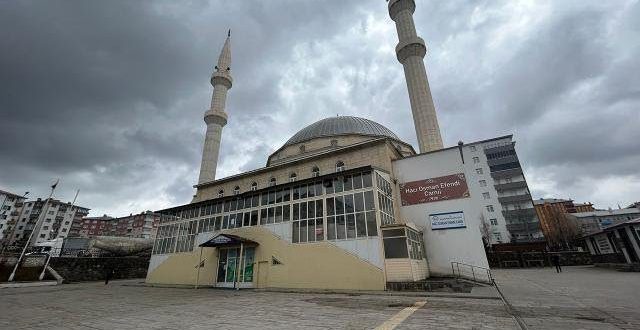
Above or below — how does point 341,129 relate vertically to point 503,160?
below

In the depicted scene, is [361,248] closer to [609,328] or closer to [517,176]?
[609,328]

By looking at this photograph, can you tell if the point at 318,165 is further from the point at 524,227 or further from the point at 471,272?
the point at 524,227

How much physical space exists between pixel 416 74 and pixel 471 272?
23.4 metres

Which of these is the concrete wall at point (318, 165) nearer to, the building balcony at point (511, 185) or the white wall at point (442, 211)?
the white wall at point (442, 211)

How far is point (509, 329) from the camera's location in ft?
21.6

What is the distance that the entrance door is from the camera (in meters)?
20.4

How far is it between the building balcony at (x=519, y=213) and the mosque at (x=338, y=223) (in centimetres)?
3754

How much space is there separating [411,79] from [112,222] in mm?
102732

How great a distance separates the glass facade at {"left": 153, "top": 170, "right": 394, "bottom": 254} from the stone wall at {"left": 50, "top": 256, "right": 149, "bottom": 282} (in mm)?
16566

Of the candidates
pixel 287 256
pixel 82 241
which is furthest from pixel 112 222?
pixel 287 256

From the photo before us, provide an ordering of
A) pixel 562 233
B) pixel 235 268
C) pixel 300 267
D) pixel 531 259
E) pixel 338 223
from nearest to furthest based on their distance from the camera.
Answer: pixel 338 223 < pixel 300 267 < pixel 235 268 < pixel 531 259 < pixel 562 233

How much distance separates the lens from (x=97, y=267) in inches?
→ 1315

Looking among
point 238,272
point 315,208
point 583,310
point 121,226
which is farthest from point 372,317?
point 121,226

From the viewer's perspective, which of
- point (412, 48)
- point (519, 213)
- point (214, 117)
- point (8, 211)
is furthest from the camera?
point (8, 211)
